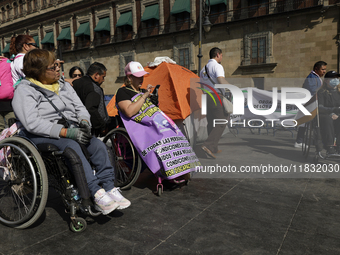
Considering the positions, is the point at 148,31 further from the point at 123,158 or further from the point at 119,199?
the point at 119,199

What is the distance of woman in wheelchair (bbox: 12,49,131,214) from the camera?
2.27m

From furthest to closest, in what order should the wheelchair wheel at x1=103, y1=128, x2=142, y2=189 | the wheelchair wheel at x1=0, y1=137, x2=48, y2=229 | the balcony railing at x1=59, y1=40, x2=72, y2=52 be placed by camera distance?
the balcony railing at x1=59, y1=40, x2=72, y2=52 → the wheelchair wheel at x1=103, y1=128, x2=142, y2=189 → the wheelchair wheel at x1=0, y1=137, x2=48, y2=229

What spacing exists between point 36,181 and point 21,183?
1.24 feet

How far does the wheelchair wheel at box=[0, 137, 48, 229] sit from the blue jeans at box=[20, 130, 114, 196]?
0.16 m

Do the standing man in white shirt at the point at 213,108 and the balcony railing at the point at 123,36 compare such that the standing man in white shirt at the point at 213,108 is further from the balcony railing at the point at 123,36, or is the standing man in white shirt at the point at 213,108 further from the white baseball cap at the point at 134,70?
the balcony railing at the point at 123,36

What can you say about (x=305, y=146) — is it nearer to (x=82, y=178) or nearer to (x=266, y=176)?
(x=266, y=176)

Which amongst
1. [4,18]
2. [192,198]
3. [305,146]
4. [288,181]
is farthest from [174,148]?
[4,18]

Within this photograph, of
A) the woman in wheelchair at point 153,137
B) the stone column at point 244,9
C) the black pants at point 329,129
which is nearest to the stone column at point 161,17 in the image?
the stone column at point 244,9

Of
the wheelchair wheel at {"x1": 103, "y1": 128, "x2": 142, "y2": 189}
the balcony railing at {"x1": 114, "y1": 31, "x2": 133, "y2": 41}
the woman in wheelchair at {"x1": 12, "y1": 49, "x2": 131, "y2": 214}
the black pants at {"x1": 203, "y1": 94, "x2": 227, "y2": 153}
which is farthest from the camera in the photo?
the balcony railing at {"x1": 114, "y1": 31, "x2": 133, "y2": 41}

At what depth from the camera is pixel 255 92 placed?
3.53 meters

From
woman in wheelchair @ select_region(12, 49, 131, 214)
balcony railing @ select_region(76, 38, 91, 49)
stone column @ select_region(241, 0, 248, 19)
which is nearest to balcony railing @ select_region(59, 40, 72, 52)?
balcony railing @ select_region(76, 38, 91, 49)

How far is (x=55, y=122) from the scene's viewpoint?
2.49 metres

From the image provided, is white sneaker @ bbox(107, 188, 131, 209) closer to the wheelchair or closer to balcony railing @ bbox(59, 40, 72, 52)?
the wheelchair

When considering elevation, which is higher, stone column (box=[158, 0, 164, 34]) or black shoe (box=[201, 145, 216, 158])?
stone column (box=[158, 0, 164, 34])
